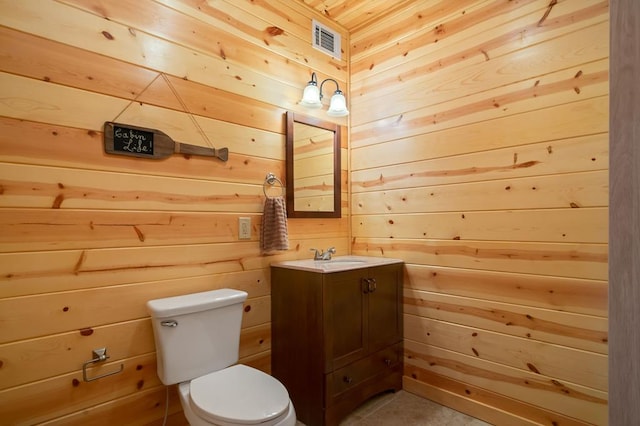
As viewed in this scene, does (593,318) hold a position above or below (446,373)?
above

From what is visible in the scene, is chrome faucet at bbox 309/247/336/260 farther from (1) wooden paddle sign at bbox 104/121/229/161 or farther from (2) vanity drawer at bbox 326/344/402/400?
(1) wooden paddle sign at bbox 104/121/229/161

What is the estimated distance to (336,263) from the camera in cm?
220

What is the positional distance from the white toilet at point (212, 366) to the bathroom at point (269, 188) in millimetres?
190

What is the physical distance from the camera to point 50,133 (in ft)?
4.63

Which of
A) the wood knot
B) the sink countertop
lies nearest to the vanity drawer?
the sink countertop

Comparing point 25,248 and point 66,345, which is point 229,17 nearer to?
point 25,248

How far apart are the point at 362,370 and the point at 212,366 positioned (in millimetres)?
848

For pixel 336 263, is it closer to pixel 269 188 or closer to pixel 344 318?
pixel 344 318

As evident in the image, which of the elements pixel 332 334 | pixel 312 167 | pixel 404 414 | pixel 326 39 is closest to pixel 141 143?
pixel 312 167

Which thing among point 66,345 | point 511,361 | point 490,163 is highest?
point 490,163

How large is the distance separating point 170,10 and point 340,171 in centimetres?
141

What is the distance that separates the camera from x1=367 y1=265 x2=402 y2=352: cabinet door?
207 centimetres

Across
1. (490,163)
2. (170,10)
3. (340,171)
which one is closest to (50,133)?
(170,10)

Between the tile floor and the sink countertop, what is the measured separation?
841 millimetres
